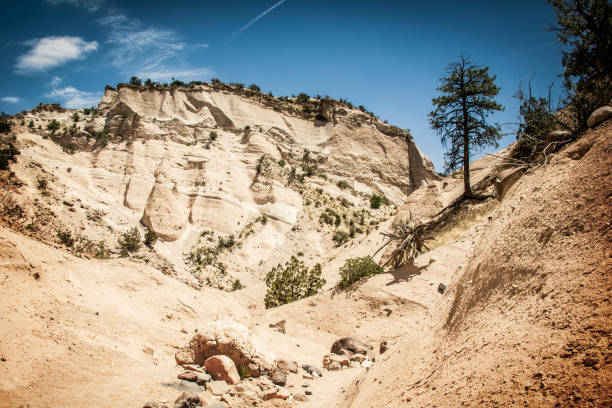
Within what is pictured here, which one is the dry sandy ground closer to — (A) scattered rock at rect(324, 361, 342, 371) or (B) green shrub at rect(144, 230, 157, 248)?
(A) scattered rock at rect(324, 361, 342, 371)

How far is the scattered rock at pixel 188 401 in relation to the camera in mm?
4207

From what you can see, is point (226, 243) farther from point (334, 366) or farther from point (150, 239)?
point (334, 366)

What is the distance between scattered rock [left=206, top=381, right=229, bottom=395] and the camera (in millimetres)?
4875

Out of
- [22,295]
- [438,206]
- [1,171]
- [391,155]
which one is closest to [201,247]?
[1,171]

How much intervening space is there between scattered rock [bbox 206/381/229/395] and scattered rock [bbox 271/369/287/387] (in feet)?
3.38

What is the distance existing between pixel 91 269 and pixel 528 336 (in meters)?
8.80

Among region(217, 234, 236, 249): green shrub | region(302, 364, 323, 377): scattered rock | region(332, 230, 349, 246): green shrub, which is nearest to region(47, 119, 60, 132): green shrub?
region(217, 234, 236, 249): green shrub

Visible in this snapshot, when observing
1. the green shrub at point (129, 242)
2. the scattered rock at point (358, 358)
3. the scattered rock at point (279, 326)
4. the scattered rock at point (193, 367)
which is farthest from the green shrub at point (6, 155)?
the scattered rock at point (358, 358)

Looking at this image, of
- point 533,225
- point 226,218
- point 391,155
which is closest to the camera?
point 533,225

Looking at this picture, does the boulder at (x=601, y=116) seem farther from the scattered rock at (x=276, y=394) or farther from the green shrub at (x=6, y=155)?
the green shrub at (x=6, y=155)

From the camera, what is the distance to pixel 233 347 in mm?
5773

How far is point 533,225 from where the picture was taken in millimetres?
3746

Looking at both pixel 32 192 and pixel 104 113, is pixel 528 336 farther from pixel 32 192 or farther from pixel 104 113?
pixel 104 113

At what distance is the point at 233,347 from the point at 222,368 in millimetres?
457
